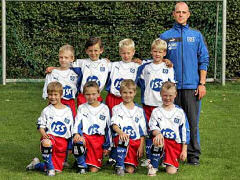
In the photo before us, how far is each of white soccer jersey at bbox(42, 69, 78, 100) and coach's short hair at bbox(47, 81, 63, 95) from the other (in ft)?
1.91

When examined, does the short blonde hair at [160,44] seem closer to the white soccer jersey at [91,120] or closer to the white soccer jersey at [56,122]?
the white soccer jersey at [91,120]

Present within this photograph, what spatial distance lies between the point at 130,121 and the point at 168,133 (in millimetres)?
458

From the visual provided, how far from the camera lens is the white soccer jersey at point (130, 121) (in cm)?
774

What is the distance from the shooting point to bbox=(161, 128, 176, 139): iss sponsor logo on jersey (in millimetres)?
7715

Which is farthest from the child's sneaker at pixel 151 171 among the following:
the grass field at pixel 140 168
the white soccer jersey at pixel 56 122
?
the white soccer jersey at pixel 56 122

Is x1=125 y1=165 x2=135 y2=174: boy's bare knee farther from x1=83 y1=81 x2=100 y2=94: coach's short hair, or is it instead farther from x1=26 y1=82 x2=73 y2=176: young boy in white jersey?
x1=83 y1=81 x2=100 y2=94: coach's short hair

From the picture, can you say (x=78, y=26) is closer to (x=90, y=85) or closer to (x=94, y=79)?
(x=94, y=79)

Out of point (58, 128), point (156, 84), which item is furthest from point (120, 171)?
point (156, 84)

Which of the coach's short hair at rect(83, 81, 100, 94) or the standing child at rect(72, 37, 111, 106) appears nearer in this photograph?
the coach's short hair at rect(83, 81, 100, 94)

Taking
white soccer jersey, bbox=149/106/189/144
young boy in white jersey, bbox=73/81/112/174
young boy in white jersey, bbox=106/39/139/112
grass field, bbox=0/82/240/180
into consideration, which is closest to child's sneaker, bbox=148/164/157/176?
grass field, bbox=0/82/240/180

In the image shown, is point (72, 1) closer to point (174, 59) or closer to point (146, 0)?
point (146, 0)

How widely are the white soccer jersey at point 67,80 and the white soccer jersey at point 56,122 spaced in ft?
1.98

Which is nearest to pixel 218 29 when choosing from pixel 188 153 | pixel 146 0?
pixel 146 0

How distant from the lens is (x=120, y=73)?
8328 millimetres
